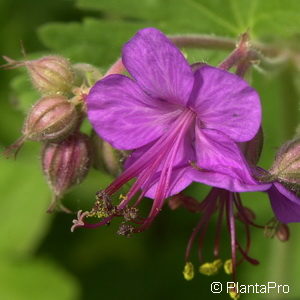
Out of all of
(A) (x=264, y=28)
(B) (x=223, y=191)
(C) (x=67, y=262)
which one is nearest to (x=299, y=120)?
(A) (x=264, y=28)

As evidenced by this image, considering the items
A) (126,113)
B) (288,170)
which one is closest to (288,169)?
(288,170)

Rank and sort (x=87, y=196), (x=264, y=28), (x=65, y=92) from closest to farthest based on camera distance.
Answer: (x=65, y=92)
(x=264, y=28)
(x=87, y=196)

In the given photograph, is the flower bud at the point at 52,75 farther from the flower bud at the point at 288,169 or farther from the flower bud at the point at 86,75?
the flower bud at the point at 288,169

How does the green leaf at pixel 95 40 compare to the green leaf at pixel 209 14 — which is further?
the green leaf at pixel 95 40

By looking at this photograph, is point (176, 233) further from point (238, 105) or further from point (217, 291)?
point (238, 105)

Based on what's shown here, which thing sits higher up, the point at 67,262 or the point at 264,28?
the point at 264,28

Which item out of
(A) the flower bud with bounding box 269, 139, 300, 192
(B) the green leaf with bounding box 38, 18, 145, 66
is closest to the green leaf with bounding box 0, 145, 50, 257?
(B) the green leaf with bounding box 38, 18, 145, 66

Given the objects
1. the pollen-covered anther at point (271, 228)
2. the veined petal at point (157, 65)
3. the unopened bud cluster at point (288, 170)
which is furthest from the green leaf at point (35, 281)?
the unopened bud cluster at point (288, 170)
